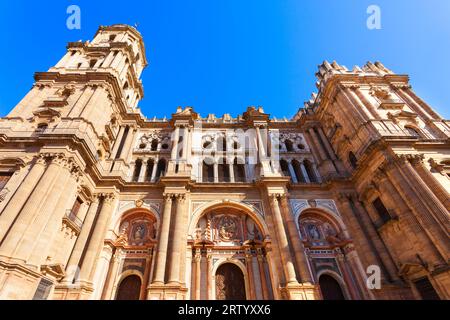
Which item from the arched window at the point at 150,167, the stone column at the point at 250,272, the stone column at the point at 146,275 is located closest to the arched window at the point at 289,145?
the stone column at the point at 250,272

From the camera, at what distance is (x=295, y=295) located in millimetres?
14148

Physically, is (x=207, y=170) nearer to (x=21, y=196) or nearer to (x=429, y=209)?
(x=21, y=196)

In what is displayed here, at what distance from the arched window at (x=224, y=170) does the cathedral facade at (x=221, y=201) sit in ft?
0.71

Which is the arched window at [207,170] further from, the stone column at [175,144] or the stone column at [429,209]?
the stone column at [429,209]

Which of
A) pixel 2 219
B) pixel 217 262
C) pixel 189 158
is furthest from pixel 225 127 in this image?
pixel 2 219

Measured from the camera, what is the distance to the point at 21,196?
13664 mm

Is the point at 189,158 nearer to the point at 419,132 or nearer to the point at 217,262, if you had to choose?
the point at 217,262

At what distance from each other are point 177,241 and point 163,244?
3.30 ft

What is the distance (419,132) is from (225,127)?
17.8 m

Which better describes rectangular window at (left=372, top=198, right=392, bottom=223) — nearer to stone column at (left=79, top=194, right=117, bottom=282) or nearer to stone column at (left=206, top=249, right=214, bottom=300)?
stone column at (left=206, top=249, right=214, bottom=300)

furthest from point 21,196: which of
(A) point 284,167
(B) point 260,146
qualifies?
(A) point 284,167

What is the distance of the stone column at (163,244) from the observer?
49.2 ft
